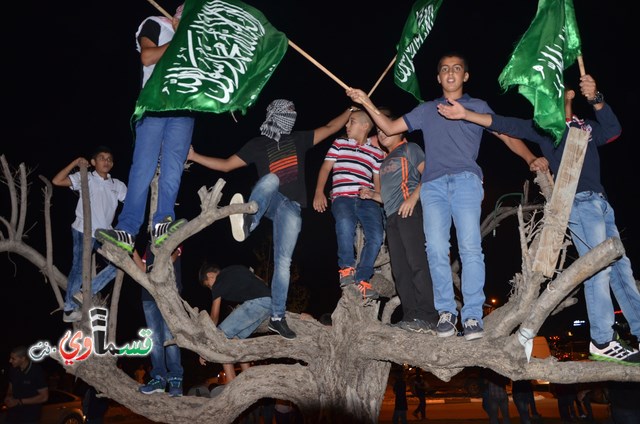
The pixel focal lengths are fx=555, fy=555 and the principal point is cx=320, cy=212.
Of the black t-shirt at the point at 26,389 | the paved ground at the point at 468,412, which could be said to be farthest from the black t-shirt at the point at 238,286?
the paved ground at the point at 468,412

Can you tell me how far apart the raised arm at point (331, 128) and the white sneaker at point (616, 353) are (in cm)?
391

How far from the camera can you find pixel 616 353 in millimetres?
5582

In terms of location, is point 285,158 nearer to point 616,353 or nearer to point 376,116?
point 376,116

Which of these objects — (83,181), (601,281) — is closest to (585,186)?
(601,281)

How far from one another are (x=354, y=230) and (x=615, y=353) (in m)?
3.20

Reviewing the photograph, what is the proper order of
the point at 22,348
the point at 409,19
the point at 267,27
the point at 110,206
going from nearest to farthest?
the point at 267,27 < the point at 409,19 < the point at 110,206 < the point at 22,348

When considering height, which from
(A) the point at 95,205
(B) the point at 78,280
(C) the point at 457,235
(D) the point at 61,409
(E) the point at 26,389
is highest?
(C) the point at 457,235

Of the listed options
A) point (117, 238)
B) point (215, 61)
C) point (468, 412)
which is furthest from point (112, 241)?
point (468, 412)

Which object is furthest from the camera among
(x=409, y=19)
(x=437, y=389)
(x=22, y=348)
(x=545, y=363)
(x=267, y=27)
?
(x=437, y=389)

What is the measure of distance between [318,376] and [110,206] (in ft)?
12.5

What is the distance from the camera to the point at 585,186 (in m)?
5.90

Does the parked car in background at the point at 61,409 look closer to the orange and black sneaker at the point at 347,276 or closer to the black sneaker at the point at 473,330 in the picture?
the orange and black sneaker at the point at 347,276

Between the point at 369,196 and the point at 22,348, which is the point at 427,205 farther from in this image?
the point at 22,348

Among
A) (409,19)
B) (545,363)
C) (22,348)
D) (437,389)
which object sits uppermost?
(409,19)
